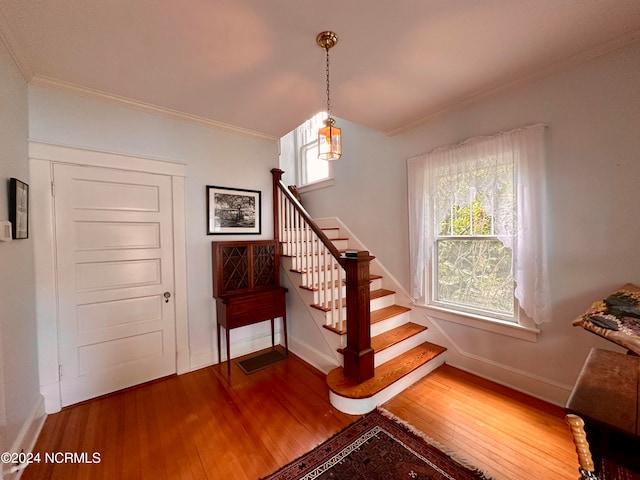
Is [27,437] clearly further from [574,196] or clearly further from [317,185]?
[574,196]

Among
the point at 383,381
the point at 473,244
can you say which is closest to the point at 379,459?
the point at 383,381

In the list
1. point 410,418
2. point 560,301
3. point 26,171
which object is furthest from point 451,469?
point 26,171

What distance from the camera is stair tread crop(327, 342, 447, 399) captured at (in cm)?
201

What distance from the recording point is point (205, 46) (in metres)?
1.65

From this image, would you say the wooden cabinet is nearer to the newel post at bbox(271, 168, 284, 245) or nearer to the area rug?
the newel post at bbox(271, 168, 284, 245)

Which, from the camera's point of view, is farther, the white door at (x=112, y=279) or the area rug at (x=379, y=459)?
the white door at (x=112, y=279)

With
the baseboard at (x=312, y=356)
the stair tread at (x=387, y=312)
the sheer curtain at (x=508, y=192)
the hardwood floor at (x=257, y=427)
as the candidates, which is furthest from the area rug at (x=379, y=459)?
the sheer curtain at (x=508, y=192)

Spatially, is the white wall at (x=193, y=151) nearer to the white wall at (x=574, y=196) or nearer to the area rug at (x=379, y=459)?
the area rug at (x=379, y=459)

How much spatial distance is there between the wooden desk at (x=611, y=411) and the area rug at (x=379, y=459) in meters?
0.88

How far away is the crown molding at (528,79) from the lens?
1.69 meters

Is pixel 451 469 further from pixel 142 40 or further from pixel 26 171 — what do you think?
pixel 26 171

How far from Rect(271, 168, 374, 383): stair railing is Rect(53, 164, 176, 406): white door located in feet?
4.09

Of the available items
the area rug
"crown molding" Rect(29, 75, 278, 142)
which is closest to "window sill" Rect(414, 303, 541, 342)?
the area rug

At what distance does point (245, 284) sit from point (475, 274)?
7.88 ft
